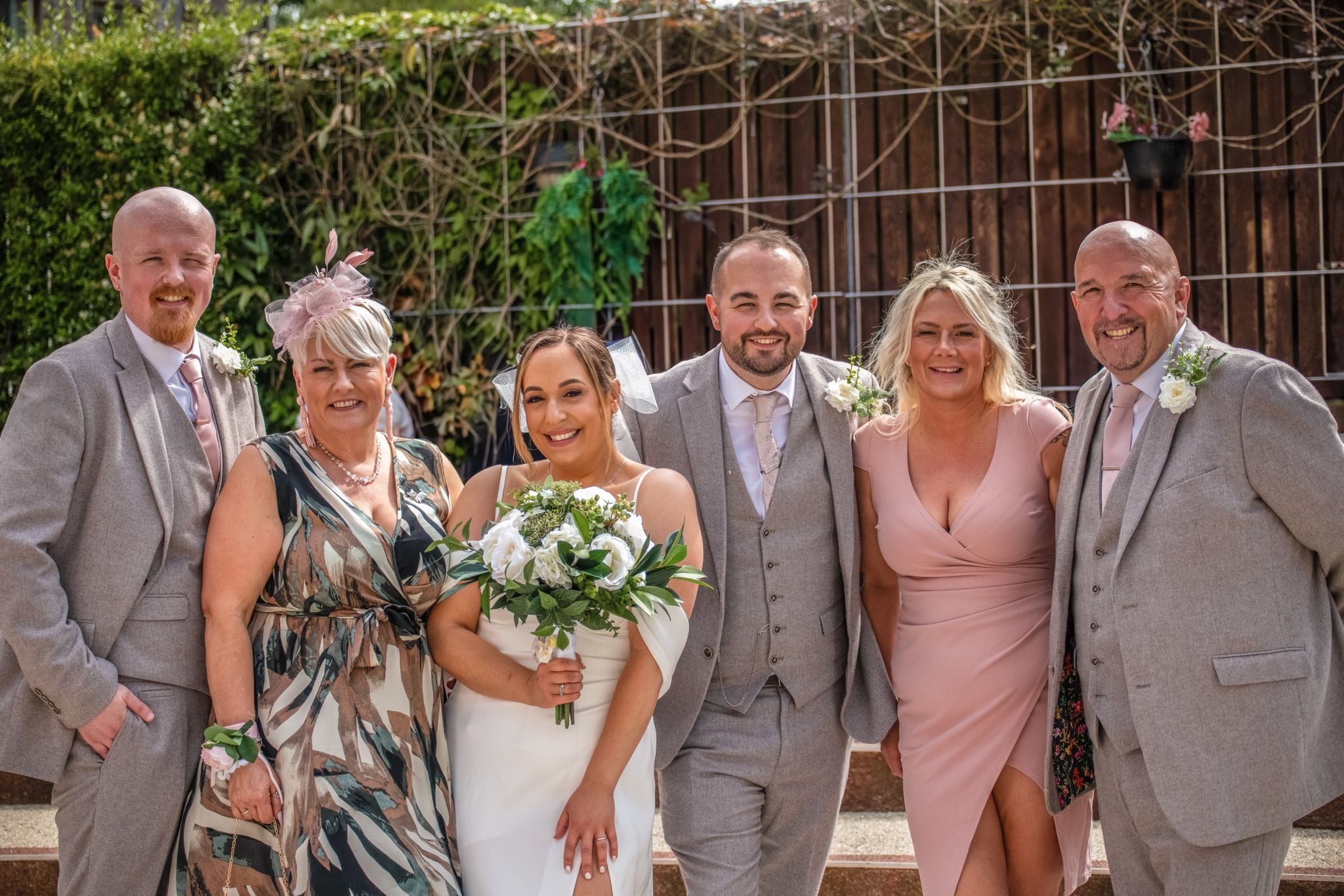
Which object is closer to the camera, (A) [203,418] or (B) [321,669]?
(B) [321,669]

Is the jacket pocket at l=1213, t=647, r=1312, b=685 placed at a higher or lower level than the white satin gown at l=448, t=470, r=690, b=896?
higher

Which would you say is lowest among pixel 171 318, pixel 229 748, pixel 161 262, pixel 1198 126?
pixel 229 748

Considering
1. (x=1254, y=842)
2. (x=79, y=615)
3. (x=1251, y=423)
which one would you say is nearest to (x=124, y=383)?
(x=79, y=615)

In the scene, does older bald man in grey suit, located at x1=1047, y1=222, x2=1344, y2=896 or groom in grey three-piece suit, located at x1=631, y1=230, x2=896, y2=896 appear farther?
groom in grey three-piece suit, located at x1=631, y1=230, x2=896, y2=896

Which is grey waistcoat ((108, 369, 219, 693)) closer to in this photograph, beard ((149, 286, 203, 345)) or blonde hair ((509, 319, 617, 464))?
beard ((149, 286, 203, 345))

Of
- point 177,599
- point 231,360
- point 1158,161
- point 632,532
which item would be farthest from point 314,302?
point 1158,161

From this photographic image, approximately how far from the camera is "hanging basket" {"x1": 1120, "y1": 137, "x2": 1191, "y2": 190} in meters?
6.01

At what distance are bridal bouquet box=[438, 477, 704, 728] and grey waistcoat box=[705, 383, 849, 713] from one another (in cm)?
50

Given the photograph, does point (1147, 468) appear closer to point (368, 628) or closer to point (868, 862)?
point (868, 862)

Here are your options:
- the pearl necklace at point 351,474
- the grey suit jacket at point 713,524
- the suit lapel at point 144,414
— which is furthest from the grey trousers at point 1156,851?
the suit lapel at point 144,414

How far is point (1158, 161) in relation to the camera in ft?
19.8

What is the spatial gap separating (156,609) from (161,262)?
0.92 m

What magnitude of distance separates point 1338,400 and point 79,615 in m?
5.50

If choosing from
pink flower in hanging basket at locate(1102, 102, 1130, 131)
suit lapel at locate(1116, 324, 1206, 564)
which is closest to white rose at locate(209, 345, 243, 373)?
suit lapel at locate(1116, 324, 1206, 564)
